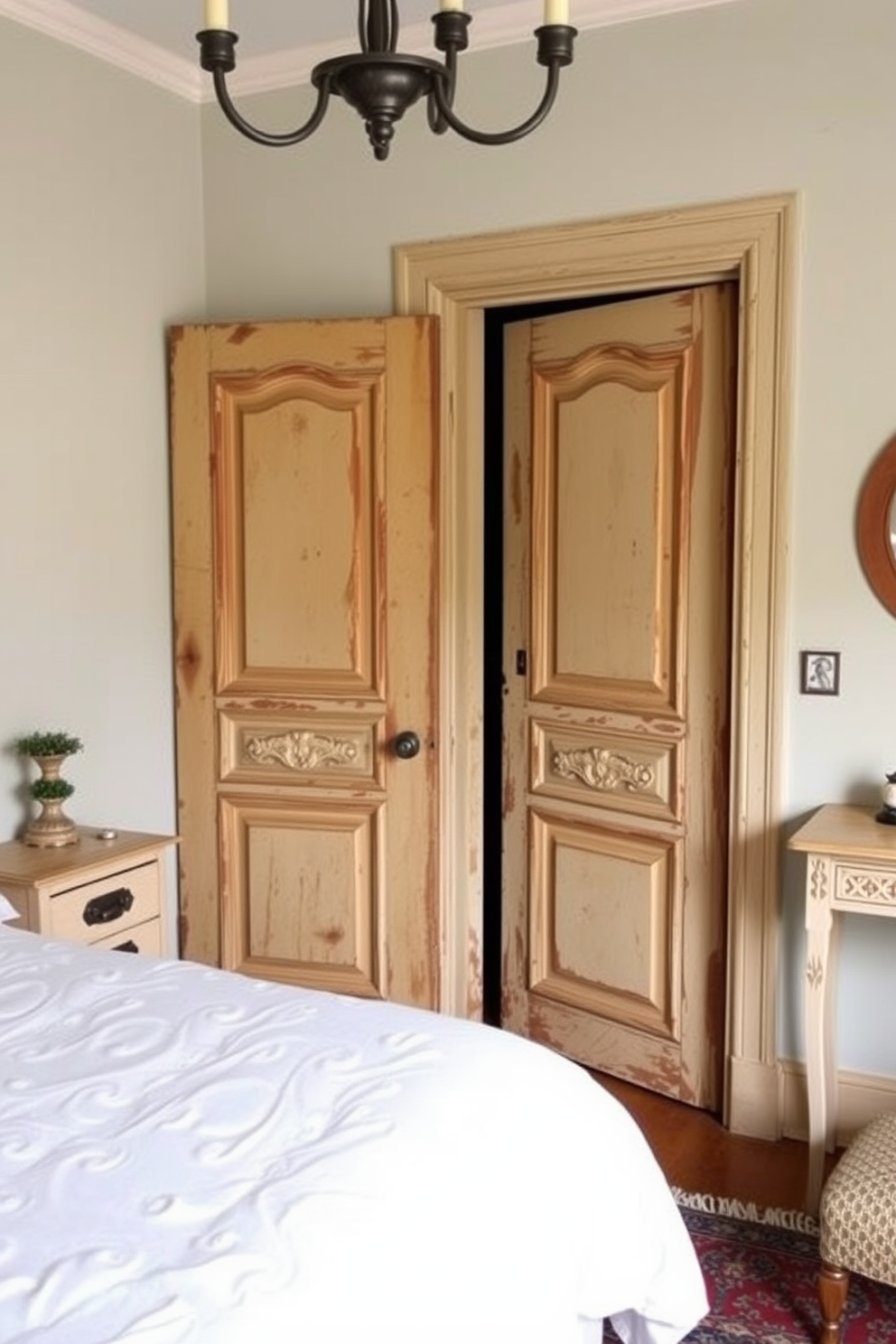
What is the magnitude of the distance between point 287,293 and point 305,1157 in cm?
271

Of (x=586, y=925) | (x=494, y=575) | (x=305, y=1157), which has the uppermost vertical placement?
(x=494, y=575)

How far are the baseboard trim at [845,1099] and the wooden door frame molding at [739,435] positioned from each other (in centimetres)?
3

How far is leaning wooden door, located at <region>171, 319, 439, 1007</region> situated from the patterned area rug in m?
1.02

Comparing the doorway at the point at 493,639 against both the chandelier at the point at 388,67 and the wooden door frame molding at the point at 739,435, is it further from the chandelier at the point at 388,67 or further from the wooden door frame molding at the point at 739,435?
the chandelier at the point at 388,67

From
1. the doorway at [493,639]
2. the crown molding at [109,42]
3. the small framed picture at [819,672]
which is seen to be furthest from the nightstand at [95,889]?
the crown molding at [109,42]

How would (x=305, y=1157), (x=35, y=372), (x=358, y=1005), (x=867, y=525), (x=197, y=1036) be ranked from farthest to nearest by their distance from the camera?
(x=35, y=372), (x=867, y=525), (x=358, y=1005), (x=197, y=1036), (x=305, y=1157)

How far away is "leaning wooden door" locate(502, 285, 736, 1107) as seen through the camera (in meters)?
3.07

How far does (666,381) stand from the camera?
3.09m

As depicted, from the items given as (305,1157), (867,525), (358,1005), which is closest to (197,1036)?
(358,1005)

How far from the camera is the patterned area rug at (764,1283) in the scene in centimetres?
225

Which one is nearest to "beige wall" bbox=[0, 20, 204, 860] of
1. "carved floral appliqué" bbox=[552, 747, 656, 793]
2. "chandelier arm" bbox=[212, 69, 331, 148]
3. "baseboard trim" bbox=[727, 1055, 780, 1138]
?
"carved floral appliqué" bbox=[552, 747, 656, 793]

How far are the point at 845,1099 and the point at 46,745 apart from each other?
2122mm

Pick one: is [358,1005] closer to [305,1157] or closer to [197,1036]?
[197,1036]

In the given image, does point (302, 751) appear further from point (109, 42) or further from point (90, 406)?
point (109, 42)
